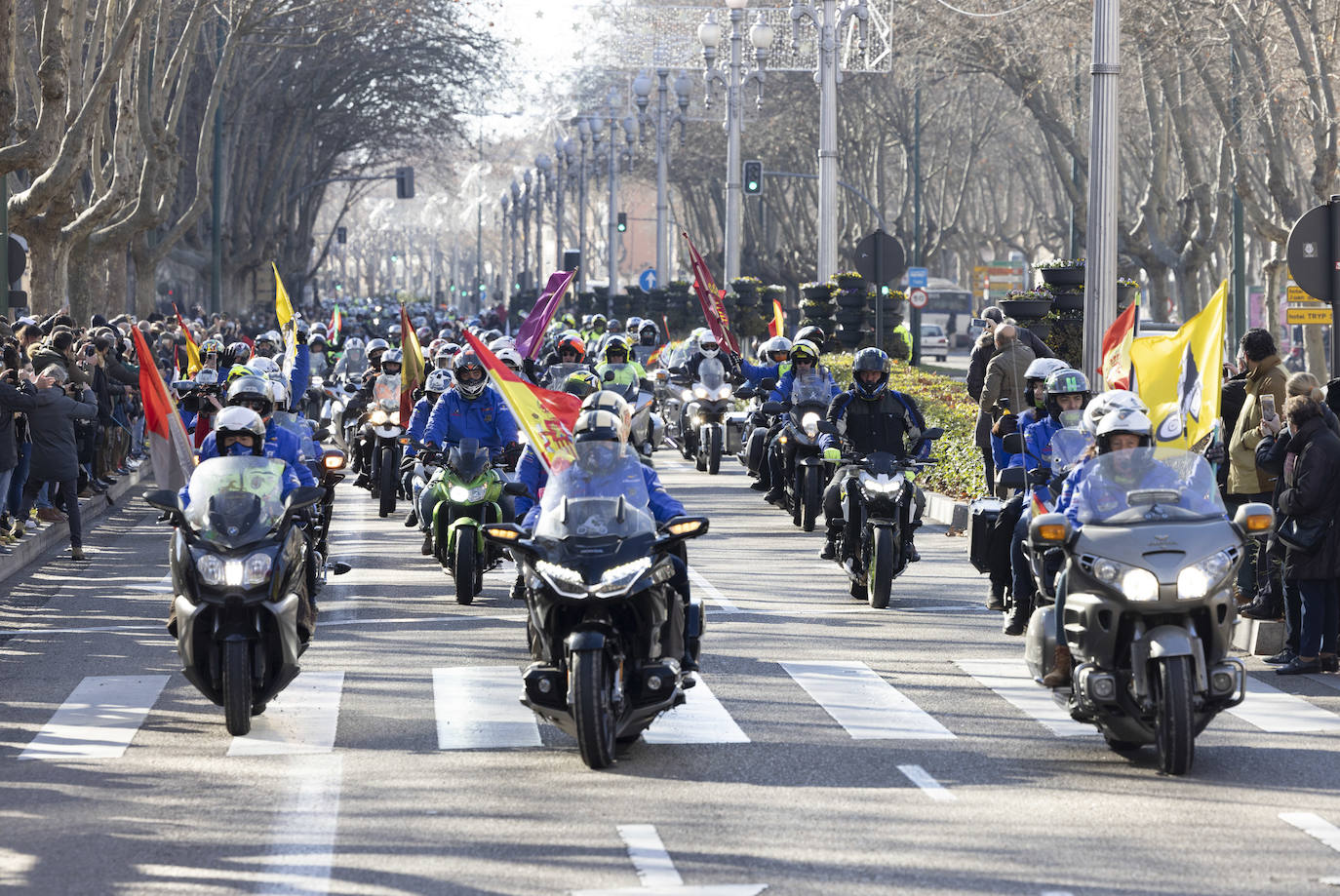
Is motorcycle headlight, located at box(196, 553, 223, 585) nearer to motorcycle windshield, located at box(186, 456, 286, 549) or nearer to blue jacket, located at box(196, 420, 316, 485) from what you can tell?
motorcycle windshield, located at box(186, 456, 286, 549)

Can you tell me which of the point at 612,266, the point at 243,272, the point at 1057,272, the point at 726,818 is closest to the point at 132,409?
the point at 1057,272

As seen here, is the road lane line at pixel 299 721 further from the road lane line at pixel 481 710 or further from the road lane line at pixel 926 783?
the road lane line at pixel 926 783

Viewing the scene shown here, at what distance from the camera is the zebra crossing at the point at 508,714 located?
9.89 m

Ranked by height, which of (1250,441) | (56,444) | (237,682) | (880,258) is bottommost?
(237,682)

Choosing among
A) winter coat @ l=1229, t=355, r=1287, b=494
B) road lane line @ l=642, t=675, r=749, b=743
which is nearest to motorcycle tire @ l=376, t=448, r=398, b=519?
winter coat @ l=1229, t=355, r=1287, b=494

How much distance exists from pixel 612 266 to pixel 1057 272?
4289cm

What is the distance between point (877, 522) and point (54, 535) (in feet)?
25.5

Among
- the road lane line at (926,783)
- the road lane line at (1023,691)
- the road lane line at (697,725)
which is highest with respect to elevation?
the road lane line at (926,783)

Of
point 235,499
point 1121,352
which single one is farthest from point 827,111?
point 235,499

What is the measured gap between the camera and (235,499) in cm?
982

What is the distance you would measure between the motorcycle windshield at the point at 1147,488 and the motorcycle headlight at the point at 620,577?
183 centimetres

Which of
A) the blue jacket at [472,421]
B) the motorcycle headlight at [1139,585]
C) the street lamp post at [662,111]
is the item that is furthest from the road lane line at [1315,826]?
the street lamp post at [662,111]

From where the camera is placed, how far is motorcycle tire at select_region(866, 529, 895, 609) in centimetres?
1437

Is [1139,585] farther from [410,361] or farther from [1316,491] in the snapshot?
[410,361]
